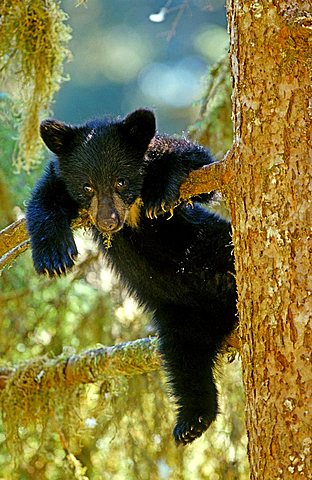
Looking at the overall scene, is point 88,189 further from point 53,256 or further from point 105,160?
point 53,256

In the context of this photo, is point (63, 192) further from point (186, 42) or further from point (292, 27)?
point (186, 42)

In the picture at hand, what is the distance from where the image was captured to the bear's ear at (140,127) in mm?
3887

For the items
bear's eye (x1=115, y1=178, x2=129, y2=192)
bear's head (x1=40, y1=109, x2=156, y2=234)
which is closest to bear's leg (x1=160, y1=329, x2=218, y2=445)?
bear's head (x1=40, y1=109, x2=156, y2=234)

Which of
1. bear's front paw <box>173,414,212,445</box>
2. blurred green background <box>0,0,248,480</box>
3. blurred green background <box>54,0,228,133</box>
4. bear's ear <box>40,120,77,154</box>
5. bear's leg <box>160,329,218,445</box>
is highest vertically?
bear's ear <box>40,120,77,154</box>

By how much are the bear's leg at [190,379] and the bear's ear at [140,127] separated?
1.06 m

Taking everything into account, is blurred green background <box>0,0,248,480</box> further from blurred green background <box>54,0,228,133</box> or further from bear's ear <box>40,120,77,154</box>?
blurred green background <box>54,0,228,133</box>

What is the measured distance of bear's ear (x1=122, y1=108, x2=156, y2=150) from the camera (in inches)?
153

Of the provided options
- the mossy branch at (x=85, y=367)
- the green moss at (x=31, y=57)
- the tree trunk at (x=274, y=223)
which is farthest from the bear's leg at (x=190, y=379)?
the green moss at (x=31, y=57)

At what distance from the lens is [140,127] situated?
13.0ft

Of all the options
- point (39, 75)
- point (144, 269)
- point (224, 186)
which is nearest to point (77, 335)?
point (144, 269)

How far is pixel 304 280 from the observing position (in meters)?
2.52

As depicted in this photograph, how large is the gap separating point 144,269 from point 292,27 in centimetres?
187

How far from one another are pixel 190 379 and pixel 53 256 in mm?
1135

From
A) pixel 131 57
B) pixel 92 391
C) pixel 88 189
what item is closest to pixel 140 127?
pixel 88 189
